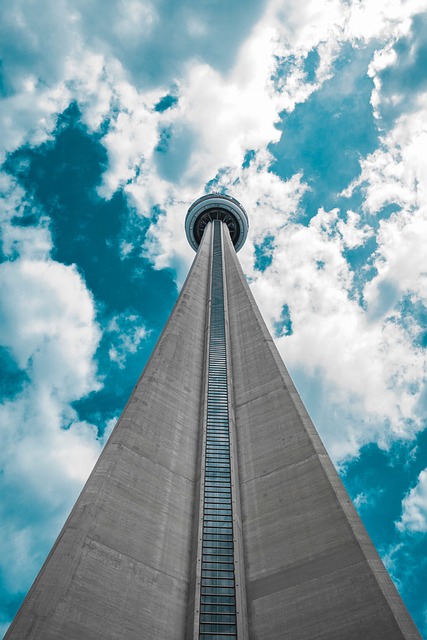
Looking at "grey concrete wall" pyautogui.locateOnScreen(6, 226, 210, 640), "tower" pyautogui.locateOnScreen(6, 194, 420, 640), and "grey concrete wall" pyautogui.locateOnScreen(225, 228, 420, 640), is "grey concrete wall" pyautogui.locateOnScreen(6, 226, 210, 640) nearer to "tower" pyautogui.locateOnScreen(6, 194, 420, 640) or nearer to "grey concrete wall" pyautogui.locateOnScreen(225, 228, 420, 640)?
→ "tower" pyautogui.locateOnScreen(6, 194, 420, 640)

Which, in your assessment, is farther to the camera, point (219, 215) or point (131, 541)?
point (219, 215)

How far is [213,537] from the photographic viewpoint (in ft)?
55.3

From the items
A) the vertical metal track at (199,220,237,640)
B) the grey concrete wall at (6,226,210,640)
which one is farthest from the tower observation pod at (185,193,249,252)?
the grey concrete wall at (6,226,210,640)

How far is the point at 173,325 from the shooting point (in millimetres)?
31359

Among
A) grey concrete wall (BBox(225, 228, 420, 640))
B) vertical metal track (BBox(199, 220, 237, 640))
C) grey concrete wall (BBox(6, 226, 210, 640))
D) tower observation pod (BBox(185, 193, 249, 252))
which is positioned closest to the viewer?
grey concrete wall (BBox(6, 226, 210, 640))

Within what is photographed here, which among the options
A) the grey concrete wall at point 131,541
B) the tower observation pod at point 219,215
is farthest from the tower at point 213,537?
the tower observation pod at point 219,215

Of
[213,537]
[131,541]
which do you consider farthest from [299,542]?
[131,541]

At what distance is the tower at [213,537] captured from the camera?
489 inches

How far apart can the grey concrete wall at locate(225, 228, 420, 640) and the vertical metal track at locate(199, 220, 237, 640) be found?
63cm

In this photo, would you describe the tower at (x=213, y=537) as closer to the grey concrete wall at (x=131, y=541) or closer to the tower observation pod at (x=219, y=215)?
the grey concrete wall at (x=131, y=541)

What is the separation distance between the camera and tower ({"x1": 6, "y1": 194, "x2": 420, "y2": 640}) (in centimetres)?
1243

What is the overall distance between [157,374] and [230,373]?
493 centimetres

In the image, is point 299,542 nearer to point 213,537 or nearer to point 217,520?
point 213,537

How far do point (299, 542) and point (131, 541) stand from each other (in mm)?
5560
